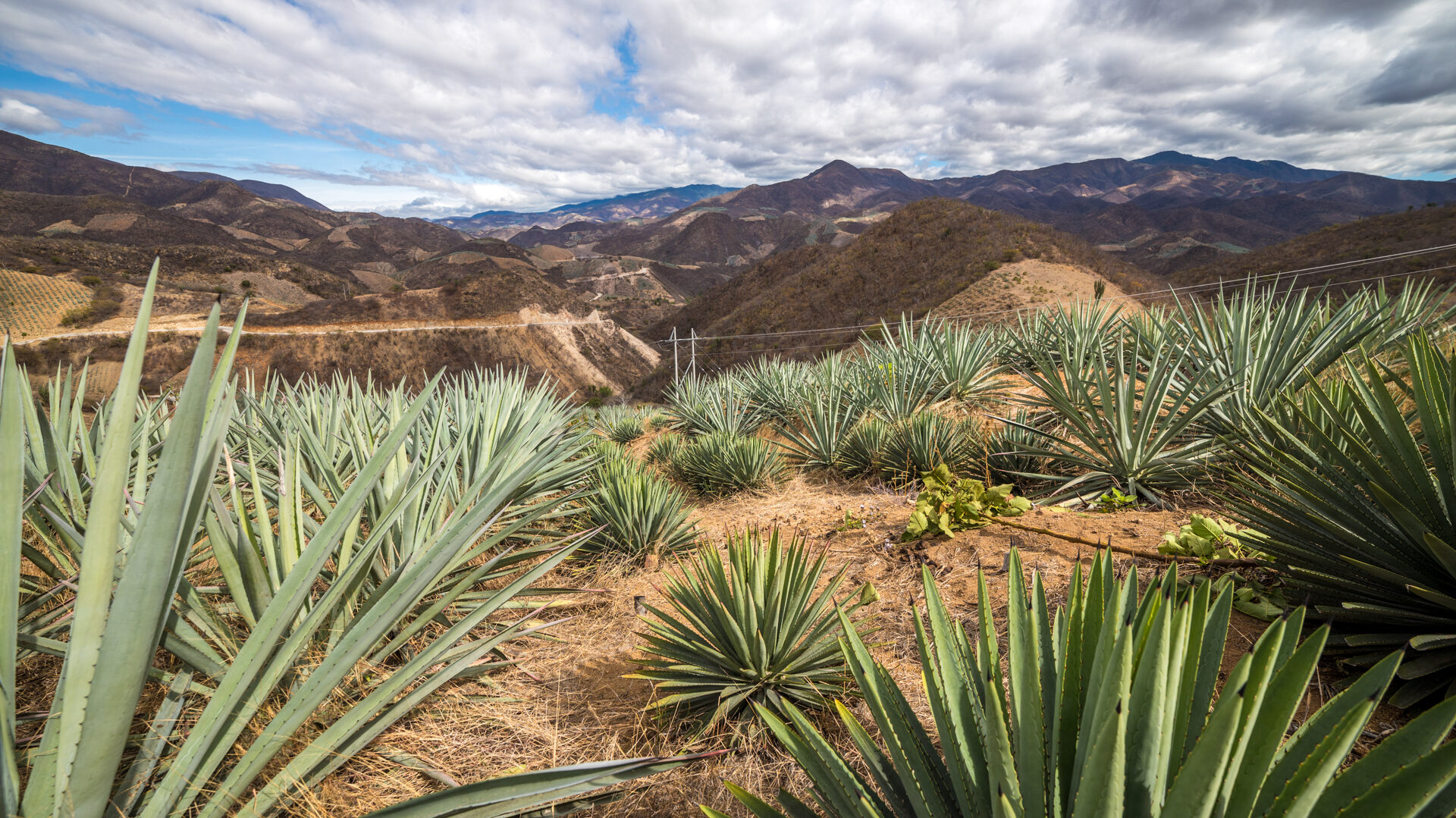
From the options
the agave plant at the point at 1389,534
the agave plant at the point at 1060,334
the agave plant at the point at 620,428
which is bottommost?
the agave plant at the point at 620,428

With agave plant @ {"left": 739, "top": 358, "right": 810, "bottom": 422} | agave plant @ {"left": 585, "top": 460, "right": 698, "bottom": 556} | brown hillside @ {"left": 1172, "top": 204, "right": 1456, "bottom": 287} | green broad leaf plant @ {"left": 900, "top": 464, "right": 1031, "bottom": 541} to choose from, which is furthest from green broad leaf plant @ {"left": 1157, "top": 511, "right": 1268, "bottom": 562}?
brown hillside @ {"left": 1172, "top": 204, "right": 1456, "bottom": 287}

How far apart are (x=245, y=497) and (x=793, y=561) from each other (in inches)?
135

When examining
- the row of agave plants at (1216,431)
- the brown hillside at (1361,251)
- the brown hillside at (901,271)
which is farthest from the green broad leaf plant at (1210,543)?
the brown hillside at (1361,251)

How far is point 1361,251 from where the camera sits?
34.2m

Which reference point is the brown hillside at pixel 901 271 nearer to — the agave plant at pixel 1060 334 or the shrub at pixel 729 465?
the agave plant at pixel 1060 334

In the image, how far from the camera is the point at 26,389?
1.66 meters

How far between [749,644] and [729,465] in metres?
3.26

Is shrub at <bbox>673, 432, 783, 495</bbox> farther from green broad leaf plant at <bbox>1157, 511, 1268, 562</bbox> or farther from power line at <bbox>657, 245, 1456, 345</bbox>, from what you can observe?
power line at <bbox>657, 245, 1456, 345</bbox>

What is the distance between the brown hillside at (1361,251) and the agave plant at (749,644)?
47.3 meters

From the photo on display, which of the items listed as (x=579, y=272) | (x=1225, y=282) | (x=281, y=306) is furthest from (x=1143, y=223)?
(x=281, y=306)

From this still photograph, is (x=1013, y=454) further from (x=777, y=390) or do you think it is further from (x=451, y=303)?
(x=451, y=303)

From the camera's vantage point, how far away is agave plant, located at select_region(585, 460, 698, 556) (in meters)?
3.21

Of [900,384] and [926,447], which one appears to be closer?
[926,447]

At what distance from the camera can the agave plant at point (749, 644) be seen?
1.62 m
